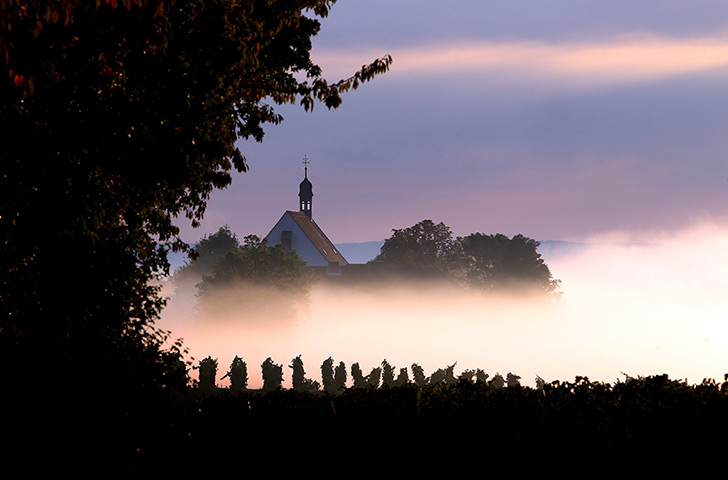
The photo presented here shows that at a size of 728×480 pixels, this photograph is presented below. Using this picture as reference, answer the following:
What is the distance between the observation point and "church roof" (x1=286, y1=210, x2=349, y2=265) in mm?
101562

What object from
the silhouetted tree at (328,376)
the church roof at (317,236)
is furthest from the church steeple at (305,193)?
the silhouetted tree at (328,376)

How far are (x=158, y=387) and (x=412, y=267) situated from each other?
8875 cm

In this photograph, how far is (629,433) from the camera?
8938 mm

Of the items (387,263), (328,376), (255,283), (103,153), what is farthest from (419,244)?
(103,153)

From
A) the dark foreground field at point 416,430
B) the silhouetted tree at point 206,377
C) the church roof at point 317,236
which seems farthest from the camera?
the church roof at point 317,236

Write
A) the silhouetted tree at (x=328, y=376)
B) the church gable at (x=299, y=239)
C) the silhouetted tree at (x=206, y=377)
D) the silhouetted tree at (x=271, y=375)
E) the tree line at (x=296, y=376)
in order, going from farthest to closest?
1. the church gable at (x=299, y=239)
2. the silhouetted tree at (x=328, y=376)
3. the silhouetted tree at (x=271, y=375)
4. the tree line at (x=296, y=376)
5. the silhouetted tree at (x=206, y=377)

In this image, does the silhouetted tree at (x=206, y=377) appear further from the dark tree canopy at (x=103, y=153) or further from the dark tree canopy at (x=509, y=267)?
the dark tree canopy at (x=509, y=267)

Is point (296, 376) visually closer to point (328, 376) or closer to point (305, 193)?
point (328, 376)

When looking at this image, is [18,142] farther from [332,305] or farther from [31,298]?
[332,305]

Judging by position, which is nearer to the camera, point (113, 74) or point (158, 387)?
point (113, 74)

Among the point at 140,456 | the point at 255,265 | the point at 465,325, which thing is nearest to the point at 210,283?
the point at 255,265

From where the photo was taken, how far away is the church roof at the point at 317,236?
10156cm

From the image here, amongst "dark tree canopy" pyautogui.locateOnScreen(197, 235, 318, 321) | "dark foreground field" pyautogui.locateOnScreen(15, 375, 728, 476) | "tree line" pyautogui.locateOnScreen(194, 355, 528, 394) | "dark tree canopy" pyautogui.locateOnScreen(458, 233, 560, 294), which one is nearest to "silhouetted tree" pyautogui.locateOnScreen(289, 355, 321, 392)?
"tree line" pyautogui.locateOnScreen(194, 355, 528, 394)

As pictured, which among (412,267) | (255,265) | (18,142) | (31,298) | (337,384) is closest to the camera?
(18,142)
